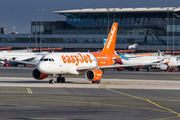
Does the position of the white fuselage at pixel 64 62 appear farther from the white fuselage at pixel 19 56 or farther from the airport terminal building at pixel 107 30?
the airport terminal building at pixel 107 30

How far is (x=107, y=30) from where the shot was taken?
172500 mm

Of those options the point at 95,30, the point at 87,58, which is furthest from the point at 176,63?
the point at 95,30

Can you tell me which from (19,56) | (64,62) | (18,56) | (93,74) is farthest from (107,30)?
(93,74)

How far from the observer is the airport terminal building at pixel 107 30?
166 m

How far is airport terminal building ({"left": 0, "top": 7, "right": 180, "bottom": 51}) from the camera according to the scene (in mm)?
165500

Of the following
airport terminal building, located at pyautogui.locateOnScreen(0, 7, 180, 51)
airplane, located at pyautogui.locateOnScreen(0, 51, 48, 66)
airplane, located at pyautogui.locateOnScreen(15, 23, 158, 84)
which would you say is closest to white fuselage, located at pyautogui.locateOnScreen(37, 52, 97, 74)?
airplane, located at pyautogui.locateOnScreen(15, 23, 158, 84)

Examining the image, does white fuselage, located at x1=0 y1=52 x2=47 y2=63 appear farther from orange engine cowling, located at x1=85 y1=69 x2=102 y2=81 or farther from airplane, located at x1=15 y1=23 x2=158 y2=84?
orange engine cowling, located at x1=85 y1=69 x2=102 y2=81

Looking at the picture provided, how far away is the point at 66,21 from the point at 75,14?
23.0ft

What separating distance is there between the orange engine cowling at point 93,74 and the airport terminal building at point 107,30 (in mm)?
119788

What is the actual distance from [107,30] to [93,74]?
426 ft

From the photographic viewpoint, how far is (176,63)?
100438mm

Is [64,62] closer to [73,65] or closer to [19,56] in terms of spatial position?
[73,65]

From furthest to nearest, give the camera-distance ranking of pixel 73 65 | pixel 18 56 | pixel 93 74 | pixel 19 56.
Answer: pixel 19 56, pixel 18 56, pixel 73 65, pixel 93 74

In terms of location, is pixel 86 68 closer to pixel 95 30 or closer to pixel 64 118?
pixel 64 118
